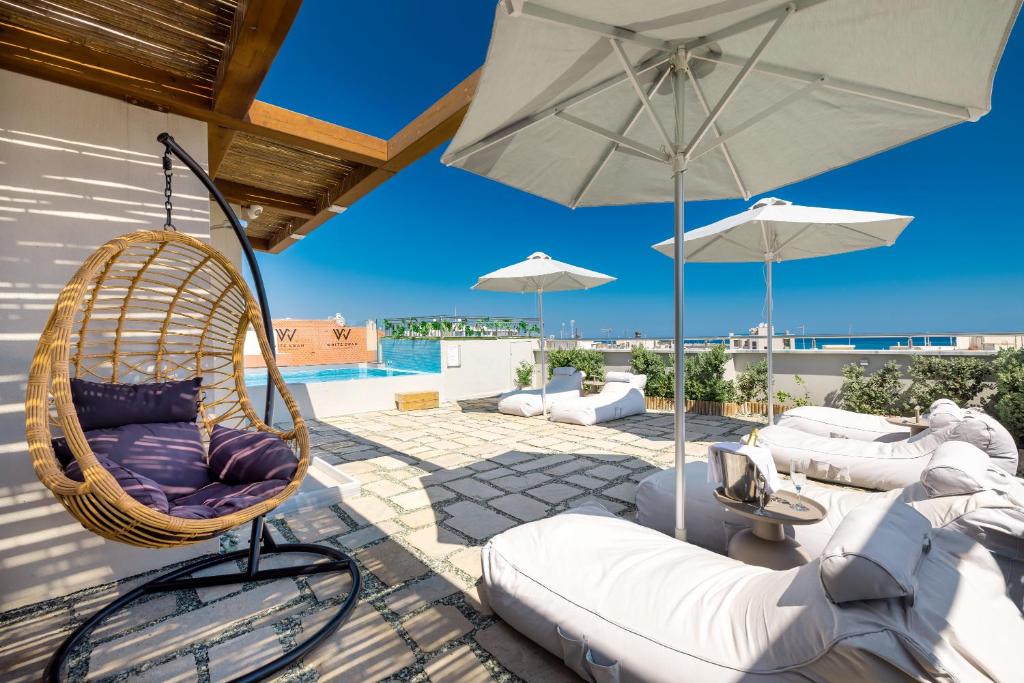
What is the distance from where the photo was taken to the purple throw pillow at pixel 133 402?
2.20 metres

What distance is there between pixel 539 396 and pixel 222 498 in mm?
5521

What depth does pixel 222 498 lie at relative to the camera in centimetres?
201

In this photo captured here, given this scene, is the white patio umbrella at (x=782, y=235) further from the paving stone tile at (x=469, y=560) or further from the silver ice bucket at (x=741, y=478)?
the paving stone tile at (x=469, y=560)

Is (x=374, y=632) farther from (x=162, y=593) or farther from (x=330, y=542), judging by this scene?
(x=162, y=593)

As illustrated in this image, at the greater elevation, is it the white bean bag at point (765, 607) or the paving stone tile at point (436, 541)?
the white bean bag at point (765, 607)

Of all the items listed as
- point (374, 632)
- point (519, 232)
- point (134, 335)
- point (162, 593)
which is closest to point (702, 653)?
point (374, 632)

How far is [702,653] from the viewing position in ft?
4.32

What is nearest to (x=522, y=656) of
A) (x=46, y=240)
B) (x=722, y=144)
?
(x=722, y=144)

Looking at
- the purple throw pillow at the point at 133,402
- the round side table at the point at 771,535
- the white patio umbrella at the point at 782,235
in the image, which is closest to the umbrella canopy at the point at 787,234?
the white patio umbrella at the point at 782,235

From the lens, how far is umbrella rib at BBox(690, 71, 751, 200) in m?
2.24

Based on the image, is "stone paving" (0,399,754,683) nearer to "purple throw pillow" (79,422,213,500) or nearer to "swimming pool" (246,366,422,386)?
"purple throw pillow" (79,422,213,500)

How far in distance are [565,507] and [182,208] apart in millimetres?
3176

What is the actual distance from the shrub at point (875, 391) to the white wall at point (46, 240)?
735 cm

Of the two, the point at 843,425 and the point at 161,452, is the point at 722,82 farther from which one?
the point at 843,425
